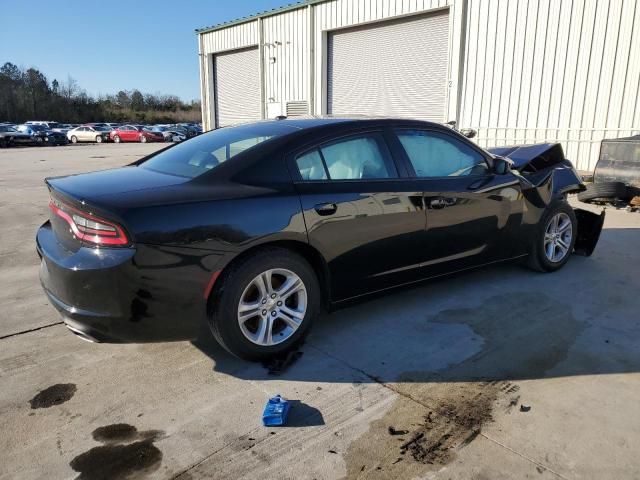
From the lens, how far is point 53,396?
291 cm

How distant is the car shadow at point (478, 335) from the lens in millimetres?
3172

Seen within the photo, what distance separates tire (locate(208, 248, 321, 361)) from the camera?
9.84ft

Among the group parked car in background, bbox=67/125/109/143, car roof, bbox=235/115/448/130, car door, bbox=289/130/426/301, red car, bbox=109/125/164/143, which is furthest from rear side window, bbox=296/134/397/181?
parked car in background, bbox=67/125/109/143

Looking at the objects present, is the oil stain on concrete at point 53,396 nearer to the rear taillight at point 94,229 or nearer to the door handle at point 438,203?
the rear taillight at point 94,229

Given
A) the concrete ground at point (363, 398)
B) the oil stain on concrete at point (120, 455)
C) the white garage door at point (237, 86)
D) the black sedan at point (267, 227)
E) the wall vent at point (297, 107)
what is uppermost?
the white garage door at point (237, 86)

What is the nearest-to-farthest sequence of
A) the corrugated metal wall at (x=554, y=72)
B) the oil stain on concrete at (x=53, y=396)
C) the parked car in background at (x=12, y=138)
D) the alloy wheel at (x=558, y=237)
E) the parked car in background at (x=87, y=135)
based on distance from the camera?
the oil stain on concrete at (x=53, y=396)
the alloy wheel at (x=558, y=237)
the corrugated metal wall at (x=554, y=72)
the parked car in background at (x=12, y=138)
the parked car in background at (x=87, y=135)

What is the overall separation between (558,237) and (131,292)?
415 cm

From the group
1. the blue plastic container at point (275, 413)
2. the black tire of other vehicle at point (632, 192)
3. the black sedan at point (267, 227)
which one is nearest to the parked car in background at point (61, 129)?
the black tire of other vehicle at point (632, 192)

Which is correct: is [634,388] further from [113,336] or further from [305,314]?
[113,336]

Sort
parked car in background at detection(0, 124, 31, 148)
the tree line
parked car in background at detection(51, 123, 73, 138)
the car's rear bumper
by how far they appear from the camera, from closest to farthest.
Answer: the car's rear bumper → parked car in background at detection(0, 124, 31, 148) → parked car in background at detection(51, 123, 73, 138) → the tree line

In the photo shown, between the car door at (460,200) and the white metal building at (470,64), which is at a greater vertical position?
the white metal building at (470,64)

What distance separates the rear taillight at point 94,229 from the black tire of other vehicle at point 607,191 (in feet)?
27.8

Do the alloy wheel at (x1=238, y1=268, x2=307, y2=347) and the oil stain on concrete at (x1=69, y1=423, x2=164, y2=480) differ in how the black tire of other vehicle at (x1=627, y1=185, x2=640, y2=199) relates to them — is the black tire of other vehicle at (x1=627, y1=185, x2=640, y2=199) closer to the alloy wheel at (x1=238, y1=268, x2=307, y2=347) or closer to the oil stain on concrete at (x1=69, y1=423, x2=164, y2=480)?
the alloy wheel at (x1=238, y1=268, x2=307, y2=347)

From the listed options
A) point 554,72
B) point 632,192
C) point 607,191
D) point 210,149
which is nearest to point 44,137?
Result: point 554,72
